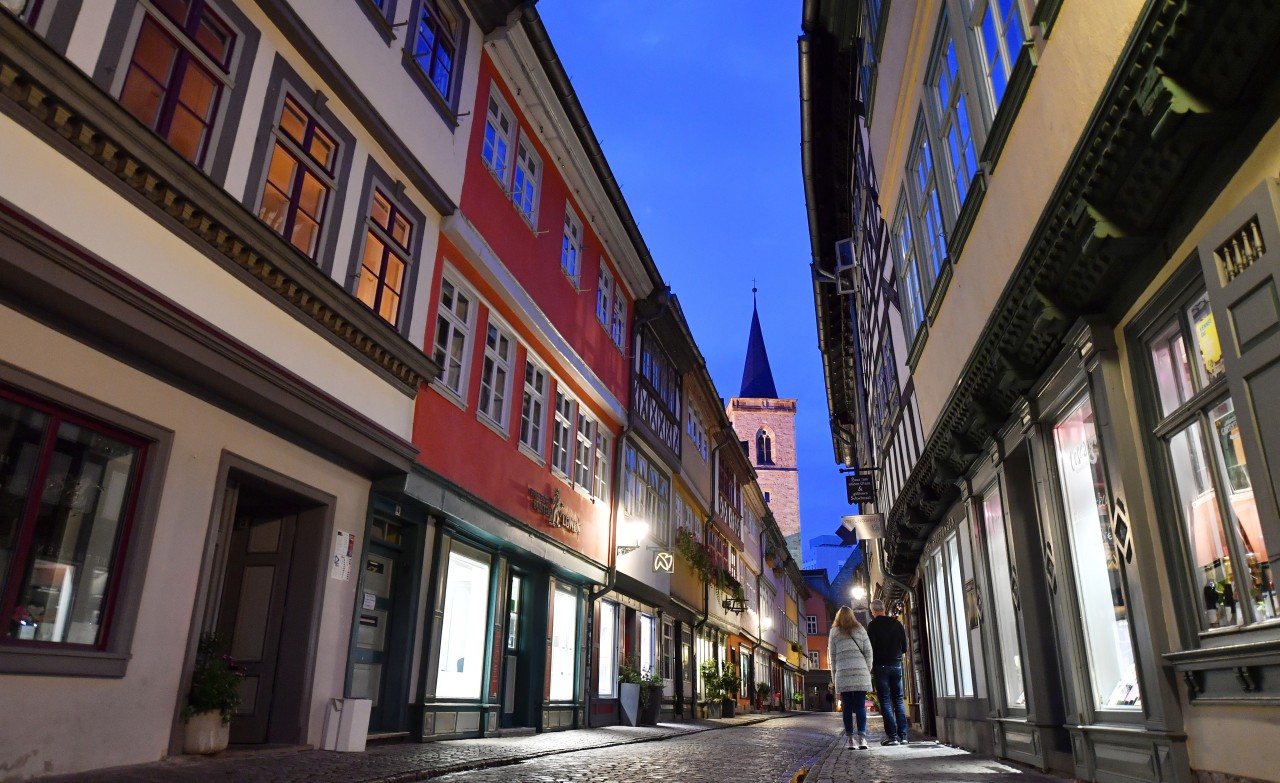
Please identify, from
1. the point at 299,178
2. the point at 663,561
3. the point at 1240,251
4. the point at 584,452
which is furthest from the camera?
the point at 663,561

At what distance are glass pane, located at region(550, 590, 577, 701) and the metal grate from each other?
12.4 m

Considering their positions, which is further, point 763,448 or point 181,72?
point 763,448

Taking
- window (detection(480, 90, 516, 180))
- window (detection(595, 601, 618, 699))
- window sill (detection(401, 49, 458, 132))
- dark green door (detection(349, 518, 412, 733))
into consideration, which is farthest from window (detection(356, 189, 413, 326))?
window (detection(595, 601, 618, 699))

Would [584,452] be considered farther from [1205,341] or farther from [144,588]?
[1205,341]

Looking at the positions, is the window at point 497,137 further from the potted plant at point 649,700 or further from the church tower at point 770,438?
the church tower at point 770,438

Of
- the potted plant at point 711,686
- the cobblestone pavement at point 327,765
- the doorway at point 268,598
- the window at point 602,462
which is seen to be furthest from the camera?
the potted plant at point 711,686

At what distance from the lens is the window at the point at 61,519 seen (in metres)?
5.68

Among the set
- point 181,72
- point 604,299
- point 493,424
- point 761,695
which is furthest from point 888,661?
point 761,695

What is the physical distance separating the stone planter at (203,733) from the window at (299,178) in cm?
404

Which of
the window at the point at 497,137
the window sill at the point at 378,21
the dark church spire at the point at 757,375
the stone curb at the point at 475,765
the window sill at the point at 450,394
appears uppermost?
the dark church spire at the point at 757,375

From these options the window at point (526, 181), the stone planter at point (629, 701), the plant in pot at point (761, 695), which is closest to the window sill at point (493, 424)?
the window at point (526, 181)

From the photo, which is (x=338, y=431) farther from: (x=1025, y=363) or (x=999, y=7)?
(x=999, y=7)

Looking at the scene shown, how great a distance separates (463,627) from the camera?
12.0m

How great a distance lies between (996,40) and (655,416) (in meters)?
15.4
